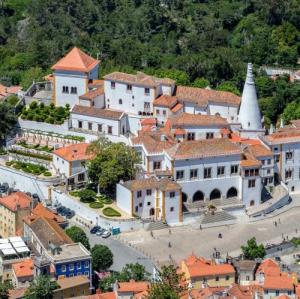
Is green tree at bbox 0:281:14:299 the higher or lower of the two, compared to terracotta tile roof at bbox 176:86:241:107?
lower

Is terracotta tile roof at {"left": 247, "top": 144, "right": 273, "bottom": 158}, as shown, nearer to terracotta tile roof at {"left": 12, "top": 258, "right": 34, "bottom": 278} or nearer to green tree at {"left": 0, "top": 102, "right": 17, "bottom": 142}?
green tree at {"left": 0, "top": 102, "right": 17, "bottom": 142}

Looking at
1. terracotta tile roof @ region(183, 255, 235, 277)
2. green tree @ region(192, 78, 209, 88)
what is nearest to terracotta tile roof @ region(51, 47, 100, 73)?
green tree @ region(192, 78, 209, 88)

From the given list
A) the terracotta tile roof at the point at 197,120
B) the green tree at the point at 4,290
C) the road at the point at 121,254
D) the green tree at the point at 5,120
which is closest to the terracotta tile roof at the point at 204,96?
the terracotta tile roof at the point at 197,120

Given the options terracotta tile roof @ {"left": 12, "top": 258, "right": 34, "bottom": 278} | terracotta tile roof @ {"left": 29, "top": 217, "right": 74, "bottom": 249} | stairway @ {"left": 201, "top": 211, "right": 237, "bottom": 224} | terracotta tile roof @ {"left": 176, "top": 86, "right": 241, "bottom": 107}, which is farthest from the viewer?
terracotta tile roof @ {"left": 176, "top": 86, "right": 241, "bottom": 107}

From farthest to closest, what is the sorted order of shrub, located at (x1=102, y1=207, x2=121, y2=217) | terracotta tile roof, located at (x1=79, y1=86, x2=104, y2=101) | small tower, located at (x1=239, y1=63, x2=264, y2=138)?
terracotta tile roof, located at (x1=79, y1=86, x2=104, y2=101) → small tower, located at (x1=239, y1=63, x2=264, y2=138) → shrub, located at (x1=102, y1=207, x2=121, y2=217)

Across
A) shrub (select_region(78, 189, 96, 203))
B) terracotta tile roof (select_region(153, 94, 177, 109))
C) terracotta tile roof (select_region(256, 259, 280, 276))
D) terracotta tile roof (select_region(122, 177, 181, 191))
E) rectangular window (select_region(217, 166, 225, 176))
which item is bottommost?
terracotta tile roof (select_region(256, 259, 280, 276))

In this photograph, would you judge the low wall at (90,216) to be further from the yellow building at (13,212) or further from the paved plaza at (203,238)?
the yellow building at (13,212)

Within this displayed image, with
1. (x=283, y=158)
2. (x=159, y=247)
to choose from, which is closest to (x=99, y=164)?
(x=159, y=247)
